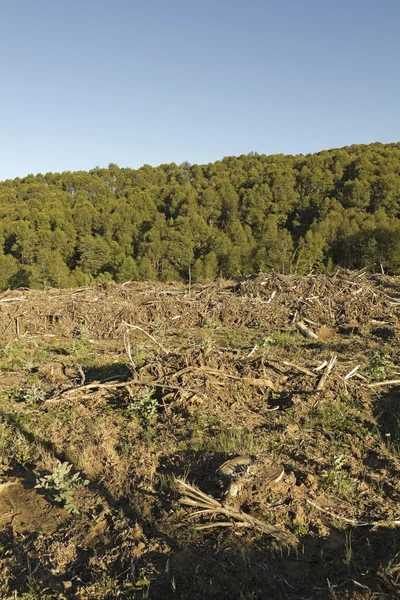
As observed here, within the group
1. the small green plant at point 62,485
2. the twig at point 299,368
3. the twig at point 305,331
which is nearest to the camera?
the small green plant at point 62,485

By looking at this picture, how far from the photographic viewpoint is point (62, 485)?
313cm

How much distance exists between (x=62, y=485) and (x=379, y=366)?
14.2 ft

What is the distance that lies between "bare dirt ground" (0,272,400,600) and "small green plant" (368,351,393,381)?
0.09ft

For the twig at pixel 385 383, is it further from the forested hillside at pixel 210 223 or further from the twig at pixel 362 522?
the forested hillside at pixel 210 223

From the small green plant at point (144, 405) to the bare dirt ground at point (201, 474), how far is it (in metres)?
0.02

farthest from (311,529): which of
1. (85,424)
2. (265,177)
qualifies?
(265,177)

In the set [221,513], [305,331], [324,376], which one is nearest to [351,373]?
[324,376]

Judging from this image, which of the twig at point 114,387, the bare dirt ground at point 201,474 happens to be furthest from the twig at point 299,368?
the twig at point 114,387

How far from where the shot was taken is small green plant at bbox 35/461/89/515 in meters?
3.08

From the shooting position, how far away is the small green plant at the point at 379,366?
5.09m

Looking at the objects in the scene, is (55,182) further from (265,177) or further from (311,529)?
(311,529)

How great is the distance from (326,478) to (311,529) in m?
0.57

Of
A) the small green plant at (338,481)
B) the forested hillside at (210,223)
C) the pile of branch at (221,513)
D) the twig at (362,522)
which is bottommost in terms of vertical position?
the twig at (362,522)

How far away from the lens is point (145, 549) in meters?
2.61
